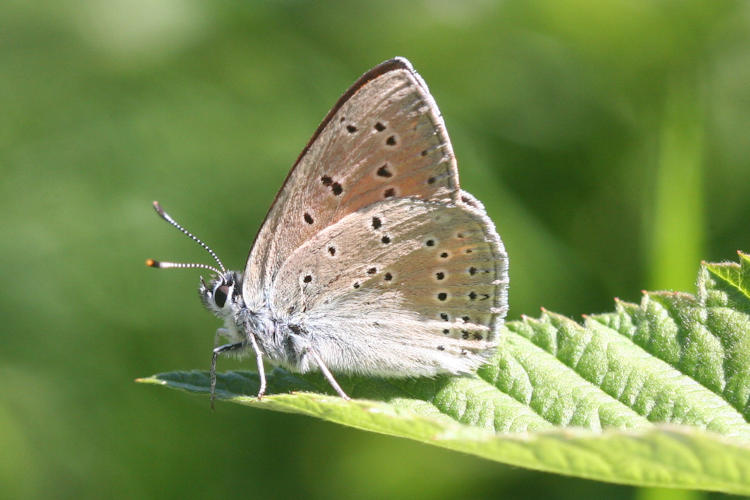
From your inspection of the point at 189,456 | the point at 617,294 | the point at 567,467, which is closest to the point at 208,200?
the point at 189,456

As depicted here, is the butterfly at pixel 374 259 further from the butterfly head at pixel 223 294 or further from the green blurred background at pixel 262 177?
the green blurred background at pixel 262 177

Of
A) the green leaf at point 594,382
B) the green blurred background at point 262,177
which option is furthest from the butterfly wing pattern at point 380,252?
the green blurred background at point 262,177

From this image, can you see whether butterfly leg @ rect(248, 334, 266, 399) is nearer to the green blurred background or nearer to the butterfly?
the butterfly

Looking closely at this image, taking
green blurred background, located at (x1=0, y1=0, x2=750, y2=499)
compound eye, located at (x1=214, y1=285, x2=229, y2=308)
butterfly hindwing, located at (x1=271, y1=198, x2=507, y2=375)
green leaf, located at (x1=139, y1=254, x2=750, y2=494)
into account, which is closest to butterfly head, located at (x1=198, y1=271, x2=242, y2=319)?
compound eye, located at (x1=214, y1=285, x2=229, y2=308)

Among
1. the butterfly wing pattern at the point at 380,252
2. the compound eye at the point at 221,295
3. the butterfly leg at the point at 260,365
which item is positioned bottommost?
the butterfly leg at the point at 260,365

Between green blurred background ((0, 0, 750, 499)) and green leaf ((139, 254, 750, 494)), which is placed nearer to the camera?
green leaf ((139, 254, 750, 494))

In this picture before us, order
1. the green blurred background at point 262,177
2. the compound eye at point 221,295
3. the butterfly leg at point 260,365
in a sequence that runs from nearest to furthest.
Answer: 1. the butterfly leg at point 260,365
2. the compound eye at point 221,295
3. the green blurred background at point 262,177

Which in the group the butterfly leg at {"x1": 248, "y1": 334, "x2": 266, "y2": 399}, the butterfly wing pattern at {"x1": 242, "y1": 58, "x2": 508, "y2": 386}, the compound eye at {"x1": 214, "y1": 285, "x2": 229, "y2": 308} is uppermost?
the butterfly wing pattern at {"x1": 242, "y1": 58, "x2": 508, "y2": 386}
